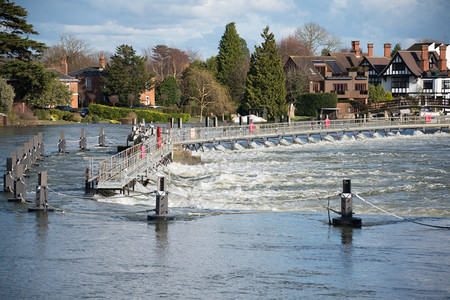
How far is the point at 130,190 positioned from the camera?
3381 cm

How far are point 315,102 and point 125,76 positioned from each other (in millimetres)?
29634

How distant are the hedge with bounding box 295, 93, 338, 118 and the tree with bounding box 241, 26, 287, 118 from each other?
1068 centimetres

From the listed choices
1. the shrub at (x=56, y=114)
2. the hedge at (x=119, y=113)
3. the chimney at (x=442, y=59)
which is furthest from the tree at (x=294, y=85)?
the shrub at (x=56, y=114)

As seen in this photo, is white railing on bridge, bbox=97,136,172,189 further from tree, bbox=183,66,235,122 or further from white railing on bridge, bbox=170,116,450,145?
tree, bbox=183,66,235,122

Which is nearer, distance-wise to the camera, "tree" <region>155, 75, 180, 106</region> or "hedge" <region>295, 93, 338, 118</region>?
"hedge" <region>295, 93, 338, 118</region>

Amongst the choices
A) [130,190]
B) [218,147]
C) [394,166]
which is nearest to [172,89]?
[218,147]

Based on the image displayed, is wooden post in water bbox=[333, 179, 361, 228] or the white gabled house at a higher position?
the white gabled house

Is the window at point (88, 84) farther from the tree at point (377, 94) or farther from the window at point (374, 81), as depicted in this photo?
the window at point (374, 81)

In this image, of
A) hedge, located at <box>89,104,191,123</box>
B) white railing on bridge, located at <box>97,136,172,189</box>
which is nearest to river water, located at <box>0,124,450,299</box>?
white railing on bridge, located at <box>97,136,172,189</box>

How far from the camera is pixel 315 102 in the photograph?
11038 centimetres

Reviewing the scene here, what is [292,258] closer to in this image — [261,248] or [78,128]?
[261,248]

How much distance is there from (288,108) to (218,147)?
49.8m

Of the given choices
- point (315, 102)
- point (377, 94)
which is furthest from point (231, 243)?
point (377, 94)

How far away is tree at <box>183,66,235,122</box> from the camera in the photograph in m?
111
